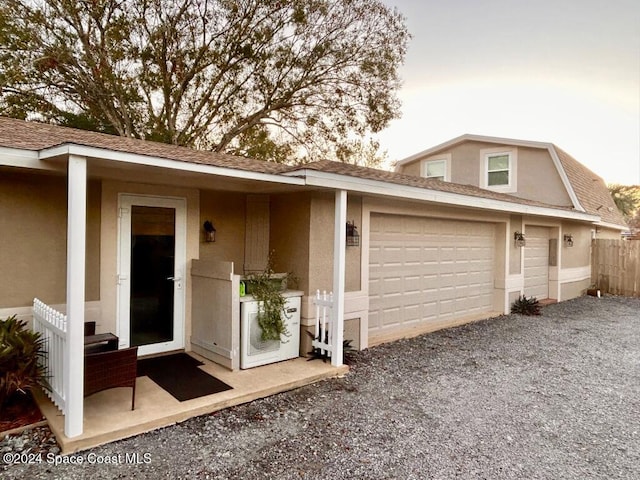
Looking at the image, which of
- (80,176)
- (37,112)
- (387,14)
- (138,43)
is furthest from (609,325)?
(37,112)

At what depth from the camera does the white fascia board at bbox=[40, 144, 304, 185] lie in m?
3.26

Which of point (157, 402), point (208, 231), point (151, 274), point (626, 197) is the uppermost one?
point (626, 197)

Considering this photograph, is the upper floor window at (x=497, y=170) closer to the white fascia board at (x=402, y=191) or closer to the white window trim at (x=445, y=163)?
the white window trim at (x=445, y=163)

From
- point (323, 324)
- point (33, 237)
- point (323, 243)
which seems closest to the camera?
point (33, 237)

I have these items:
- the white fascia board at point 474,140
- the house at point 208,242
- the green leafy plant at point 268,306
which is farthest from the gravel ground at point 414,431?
the white fascia board at point 474,140

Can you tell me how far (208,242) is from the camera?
579 centimetres

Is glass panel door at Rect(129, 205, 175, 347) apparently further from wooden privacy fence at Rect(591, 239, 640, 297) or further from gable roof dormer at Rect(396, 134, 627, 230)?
wooden privacy fence at Rect(591, 239, 640, 297)

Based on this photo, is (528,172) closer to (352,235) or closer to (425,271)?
(425,271)

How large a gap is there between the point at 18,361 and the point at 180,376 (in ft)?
5.27

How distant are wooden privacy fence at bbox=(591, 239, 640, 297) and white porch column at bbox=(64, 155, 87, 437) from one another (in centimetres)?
1537

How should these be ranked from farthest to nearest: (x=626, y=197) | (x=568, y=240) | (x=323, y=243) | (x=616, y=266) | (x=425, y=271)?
(x=626, y=197) < (x=616, y=266) < (x=568, y=240) < (x=425, y=271) < (x=323, y=243)

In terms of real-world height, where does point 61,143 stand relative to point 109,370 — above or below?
above

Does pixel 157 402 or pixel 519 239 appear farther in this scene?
pixel 519 239

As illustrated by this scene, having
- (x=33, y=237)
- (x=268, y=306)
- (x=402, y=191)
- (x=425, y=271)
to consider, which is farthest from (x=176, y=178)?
(x=425, y=271)
